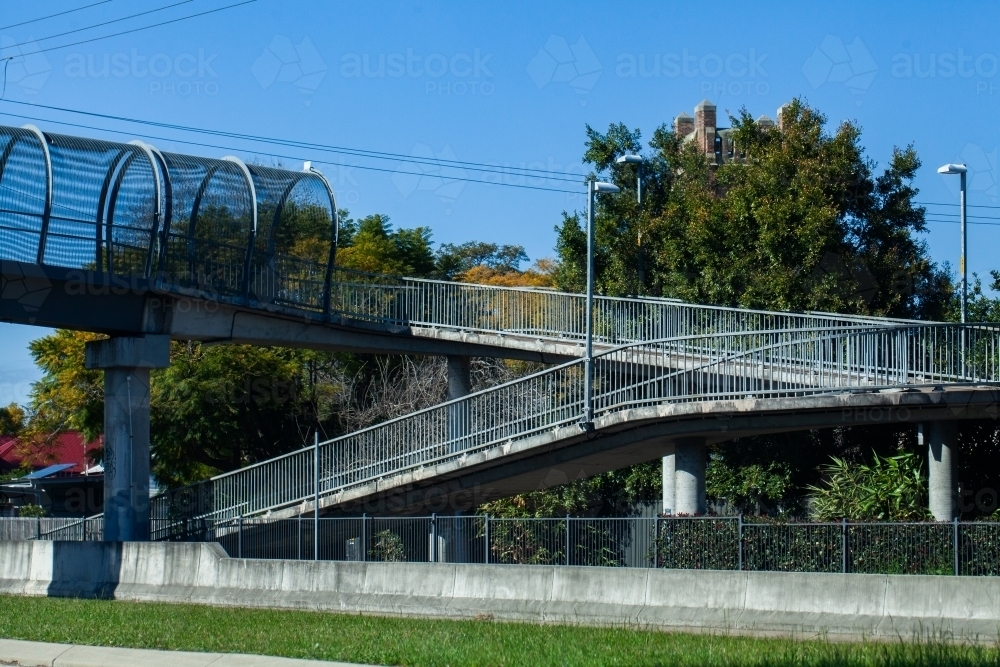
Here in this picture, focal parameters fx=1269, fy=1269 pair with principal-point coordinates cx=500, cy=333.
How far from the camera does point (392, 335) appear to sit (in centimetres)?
2953

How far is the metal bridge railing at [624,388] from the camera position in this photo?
879 inches

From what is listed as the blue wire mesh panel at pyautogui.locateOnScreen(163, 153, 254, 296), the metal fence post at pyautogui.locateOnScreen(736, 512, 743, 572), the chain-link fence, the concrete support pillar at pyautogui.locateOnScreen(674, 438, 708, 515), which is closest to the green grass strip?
the metal fence post at pyautogui.locateOnScreen(736, 512, 743, 572)

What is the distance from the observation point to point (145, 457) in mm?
26266

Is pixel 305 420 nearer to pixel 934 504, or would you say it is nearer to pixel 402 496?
pixel 402 496

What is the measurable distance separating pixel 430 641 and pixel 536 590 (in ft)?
13.4

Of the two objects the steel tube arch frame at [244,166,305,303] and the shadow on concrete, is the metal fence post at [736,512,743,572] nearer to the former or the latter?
the shadow on concrete

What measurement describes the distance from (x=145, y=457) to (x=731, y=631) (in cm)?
1415

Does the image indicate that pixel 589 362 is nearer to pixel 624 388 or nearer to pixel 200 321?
pixel 624 388

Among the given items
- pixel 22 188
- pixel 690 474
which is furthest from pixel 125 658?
pixel 690 474

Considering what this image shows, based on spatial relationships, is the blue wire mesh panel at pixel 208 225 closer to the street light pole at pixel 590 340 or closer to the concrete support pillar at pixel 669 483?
the street light pole at pixel 590 340

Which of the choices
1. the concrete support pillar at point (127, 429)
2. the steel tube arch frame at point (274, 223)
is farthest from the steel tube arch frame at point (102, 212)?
the steel tube arch frame at point (274, 223)

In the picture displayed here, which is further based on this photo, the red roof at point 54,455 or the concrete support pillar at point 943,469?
the red roof at point 54,455

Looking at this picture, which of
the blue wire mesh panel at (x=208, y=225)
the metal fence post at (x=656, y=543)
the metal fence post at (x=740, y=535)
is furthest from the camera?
the blue wire mesh panel at (x=208, y=225)

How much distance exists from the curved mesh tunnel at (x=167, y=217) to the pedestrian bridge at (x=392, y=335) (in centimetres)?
4
